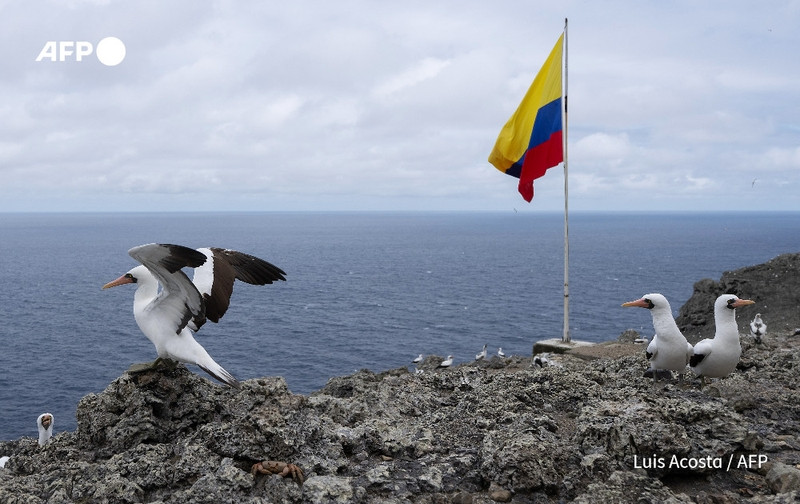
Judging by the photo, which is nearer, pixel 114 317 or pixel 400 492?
pixel 400 492

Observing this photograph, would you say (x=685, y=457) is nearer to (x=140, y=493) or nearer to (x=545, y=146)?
→ (x=140, y=493)

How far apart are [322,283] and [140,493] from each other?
81.3m

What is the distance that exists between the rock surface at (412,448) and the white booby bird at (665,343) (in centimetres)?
88

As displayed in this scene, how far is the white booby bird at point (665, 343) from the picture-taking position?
9820 millimetres

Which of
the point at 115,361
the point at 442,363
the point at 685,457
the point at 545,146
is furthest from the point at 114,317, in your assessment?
the point at 685,457

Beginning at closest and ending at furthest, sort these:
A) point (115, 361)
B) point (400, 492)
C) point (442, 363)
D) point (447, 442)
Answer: point (400, 492)
point (447, 442)
point (442, 363)
point (115, 361)

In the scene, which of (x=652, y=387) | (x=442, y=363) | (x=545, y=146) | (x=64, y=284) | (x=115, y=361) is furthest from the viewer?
(x=64, y=284)

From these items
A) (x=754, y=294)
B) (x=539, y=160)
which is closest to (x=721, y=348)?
(x=539, y=160)

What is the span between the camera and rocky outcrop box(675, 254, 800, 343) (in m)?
28.6

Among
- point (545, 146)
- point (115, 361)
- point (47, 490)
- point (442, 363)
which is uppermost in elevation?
point (545, 146)

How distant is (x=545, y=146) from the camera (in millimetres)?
19531

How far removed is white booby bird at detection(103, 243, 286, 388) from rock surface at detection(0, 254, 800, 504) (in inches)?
16.2

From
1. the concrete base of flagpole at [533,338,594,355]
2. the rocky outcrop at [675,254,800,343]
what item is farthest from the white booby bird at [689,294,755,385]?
the rocky outcrop at [675,254,800,343]

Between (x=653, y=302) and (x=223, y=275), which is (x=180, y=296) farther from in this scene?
(x=653, y=302)
